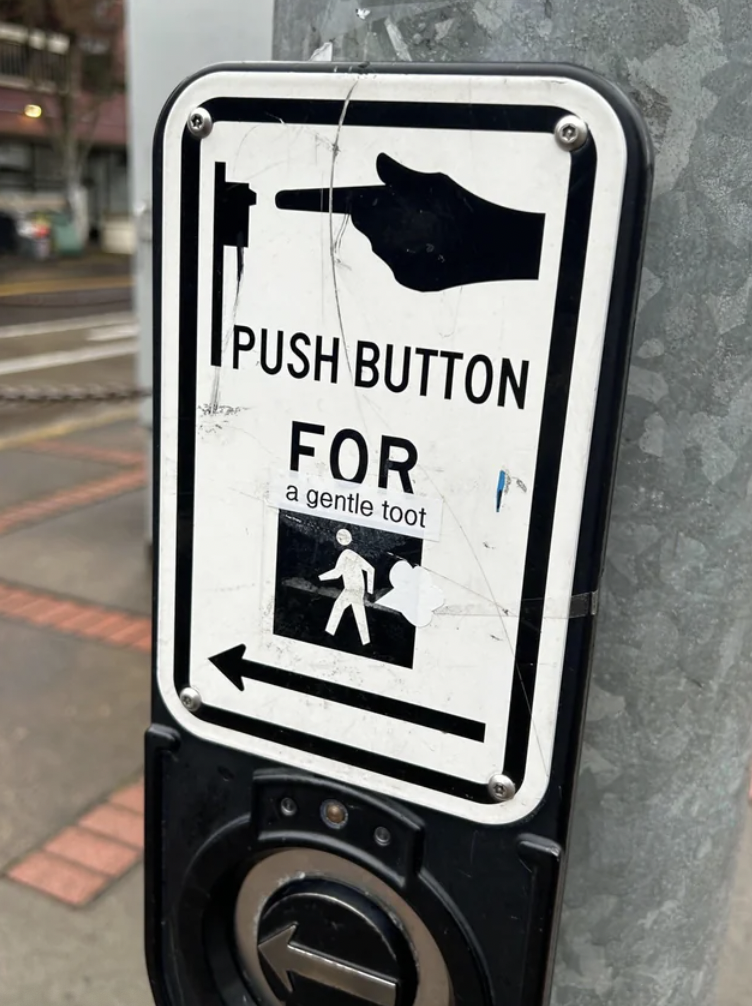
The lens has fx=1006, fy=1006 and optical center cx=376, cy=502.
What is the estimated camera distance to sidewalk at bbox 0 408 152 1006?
2.57m

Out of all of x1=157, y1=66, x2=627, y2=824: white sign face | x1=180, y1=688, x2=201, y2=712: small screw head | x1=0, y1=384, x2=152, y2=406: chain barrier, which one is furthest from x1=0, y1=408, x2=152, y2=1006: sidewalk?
x1=157, y1=66, x2=627, y2=824: white sign face

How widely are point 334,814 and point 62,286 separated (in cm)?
2134

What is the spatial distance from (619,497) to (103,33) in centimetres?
2790

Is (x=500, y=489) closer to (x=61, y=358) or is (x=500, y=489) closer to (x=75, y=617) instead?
(x=75, y=617)

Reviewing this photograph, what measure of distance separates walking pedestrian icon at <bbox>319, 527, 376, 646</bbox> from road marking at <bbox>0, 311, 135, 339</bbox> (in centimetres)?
1337

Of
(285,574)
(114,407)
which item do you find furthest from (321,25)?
(114,407)

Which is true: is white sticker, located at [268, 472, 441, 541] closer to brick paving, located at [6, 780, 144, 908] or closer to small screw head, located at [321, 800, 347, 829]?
small screw head, located at [321, 800, 347, 829]

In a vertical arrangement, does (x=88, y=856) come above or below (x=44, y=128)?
below

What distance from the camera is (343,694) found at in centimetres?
111

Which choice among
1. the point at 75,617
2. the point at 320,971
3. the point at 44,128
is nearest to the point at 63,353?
the point at 75,617

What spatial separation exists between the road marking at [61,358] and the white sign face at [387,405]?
10.3 m

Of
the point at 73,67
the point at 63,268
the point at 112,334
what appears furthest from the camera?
the point at 73,67

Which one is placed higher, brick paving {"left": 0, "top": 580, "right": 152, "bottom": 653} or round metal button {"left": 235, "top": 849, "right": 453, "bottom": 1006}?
round metal button {"left": 235, "top": 849, "right": 453, "bottom": 1006}

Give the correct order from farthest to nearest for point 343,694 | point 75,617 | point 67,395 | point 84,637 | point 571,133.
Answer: point 67,395, point 75,617, point 84,637, point 343,694, point 571,133
